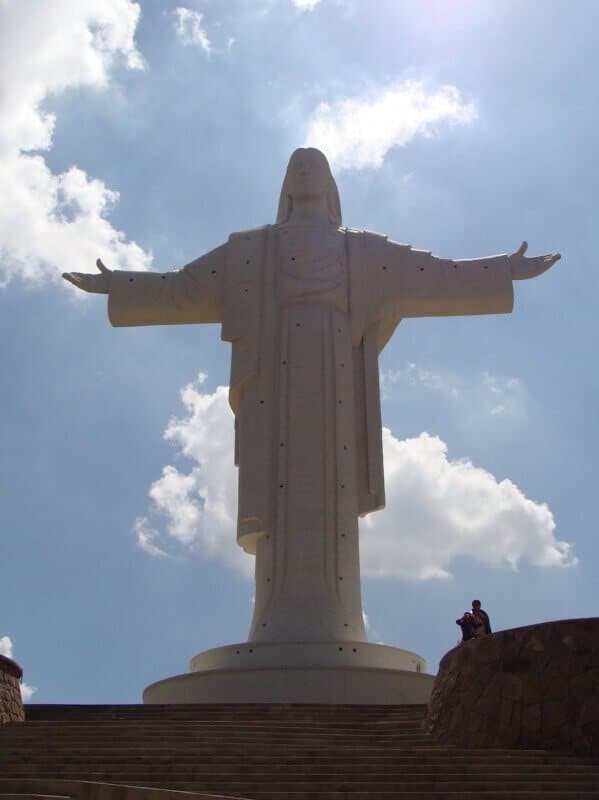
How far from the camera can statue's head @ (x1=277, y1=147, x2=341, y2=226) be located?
56.2ft

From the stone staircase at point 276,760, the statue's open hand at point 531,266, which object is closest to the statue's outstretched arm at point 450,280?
the statue's open hand at point 531,266

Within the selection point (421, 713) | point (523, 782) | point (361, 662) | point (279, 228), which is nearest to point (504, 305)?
point (279, 228)

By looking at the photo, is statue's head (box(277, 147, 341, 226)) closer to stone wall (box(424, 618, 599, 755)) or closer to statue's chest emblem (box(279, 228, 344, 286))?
statue's chest emblem (box(279, 228, 344, 286))

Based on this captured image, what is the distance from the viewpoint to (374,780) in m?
7.34

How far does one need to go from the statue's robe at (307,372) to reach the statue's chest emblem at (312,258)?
0.03m

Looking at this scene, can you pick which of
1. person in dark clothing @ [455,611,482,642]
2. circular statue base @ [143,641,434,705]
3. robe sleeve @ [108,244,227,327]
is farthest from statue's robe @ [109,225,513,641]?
person in dark clothing @ [455,611,482,642]

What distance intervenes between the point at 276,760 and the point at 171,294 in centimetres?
977

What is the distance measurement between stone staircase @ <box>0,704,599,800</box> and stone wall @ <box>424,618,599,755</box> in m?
0.27

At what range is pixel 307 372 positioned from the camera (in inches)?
611

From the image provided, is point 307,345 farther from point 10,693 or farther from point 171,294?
point 10,693

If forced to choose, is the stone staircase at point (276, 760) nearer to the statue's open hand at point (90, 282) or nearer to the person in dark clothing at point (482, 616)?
the person in dark clothing at point (482, 616)

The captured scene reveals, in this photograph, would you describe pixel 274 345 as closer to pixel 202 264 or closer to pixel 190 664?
pixel 202 264

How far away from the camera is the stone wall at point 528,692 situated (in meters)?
8.53

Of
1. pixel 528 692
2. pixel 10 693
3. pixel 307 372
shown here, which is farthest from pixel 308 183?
pixel 528 692
